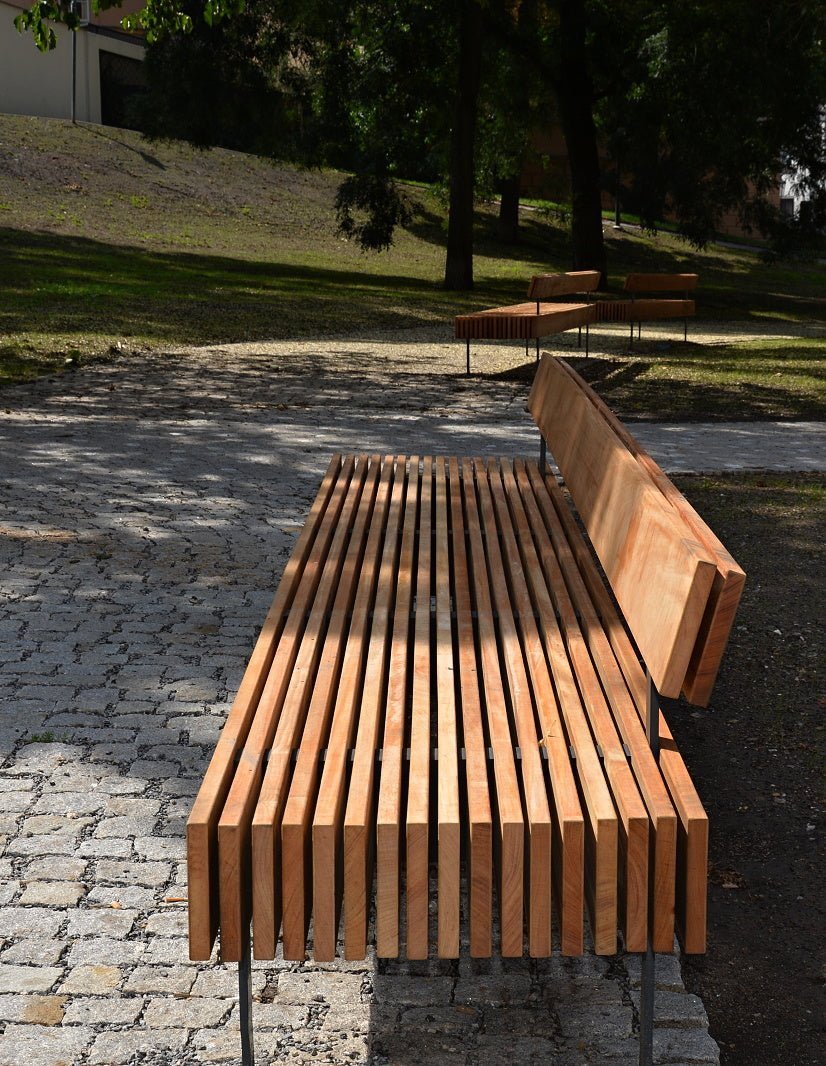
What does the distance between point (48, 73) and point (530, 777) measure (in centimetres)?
4361

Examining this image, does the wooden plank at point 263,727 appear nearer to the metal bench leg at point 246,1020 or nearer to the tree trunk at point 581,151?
the metal bench leg at point 246,1020

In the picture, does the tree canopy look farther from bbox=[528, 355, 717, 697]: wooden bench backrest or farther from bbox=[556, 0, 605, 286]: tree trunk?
bbox=[528, 355, 717, 697]: wooden bench backrest

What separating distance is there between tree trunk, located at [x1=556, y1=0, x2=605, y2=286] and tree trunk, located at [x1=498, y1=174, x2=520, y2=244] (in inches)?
469

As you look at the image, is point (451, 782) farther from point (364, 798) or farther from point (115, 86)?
point (115, 86)

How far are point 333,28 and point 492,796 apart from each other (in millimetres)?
26101

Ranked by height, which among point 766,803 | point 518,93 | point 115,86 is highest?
point 115,86

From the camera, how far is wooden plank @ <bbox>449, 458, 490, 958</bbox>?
2.33 meters

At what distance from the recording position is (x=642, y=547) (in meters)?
2.84

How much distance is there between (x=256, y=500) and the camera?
24.2 feet

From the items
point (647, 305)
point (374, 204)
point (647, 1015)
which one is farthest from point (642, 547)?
point (374, 204)

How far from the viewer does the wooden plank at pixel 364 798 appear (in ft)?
7.68

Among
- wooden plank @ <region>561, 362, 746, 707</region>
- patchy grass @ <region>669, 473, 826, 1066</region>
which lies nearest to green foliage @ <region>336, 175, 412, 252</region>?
patchy grass @ <region>669, 473, 826, 1066</region>

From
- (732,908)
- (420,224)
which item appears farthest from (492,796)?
(420,224)

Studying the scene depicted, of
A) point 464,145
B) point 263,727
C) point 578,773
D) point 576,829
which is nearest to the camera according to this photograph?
point 576,829
